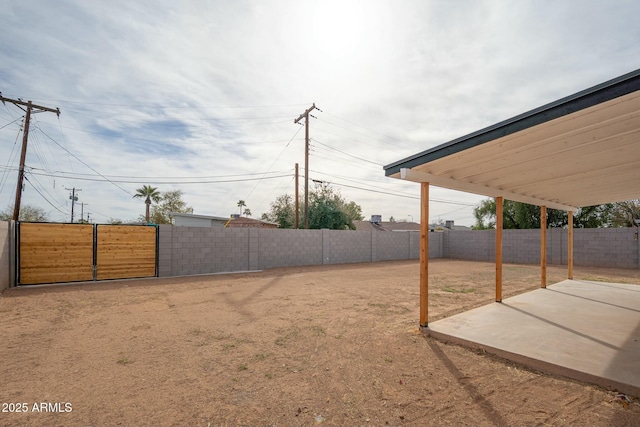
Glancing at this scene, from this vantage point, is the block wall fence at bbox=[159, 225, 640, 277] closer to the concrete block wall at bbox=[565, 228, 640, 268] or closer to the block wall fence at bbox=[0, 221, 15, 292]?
the concrete block wall at bbox=[565, 228, 640, 268]

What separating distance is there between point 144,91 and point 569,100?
10163 mm

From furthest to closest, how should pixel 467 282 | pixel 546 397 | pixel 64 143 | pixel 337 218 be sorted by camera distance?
pixel 337 218 < pixel 64 143 < pixel 467 282 < pixel 546 397

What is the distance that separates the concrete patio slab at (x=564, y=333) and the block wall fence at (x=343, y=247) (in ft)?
27.0

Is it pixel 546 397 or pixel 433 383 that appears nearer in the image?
pixel 546 397

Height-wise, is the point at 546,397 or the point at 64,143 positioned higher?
the point at 64,143

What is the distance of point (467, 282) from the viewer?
8.97m

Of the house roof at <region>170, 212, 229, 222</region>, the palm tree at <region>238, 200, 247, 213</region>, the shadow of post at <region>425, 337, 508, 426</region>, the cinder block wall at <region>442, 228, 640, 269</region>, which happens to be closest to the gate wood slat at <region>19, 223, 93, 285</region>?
A: the shadow of post at <region>425, 337, 508, 426</region>

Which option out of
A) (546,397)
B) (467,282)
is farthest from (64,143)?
(546,397)

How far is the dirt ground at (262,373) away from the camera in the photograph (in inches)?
90.4

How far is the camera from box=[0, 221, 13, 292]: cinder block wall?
697cm

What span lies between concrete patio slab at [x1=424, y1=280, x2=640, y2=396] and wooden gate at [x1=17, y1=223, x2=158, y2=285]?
346 inches

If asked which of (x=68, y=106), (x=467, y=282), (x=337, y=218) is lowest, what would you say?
(x=467, y=282)

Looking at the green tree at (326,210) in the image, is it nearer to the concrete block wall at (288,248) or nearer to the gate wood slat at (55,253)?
the concrete block wall at (288,248)

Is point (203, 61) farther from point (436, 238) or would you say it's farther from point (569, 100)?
point (436, 238)
